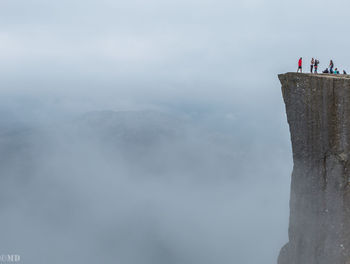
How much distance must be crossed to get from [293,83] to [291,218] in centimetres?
979

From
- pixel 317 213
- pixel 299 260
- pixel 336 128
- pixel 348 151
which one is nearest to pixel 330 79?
pixel 336 128

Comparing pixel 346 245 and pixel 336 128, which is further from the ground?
pixel 336 128

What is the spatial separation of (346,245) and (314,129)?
7447 mm

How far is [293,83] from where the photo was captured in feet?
81.7

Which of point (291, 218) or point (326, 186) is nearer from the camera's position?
point (326, 186)

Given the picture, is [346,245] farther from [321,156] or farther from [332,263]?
[321,156]

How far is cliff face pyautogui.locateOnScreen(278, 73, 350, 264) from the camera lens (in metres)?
22.7

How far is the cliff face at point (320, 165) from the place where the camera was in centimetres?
2266

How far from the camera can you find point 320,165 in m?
23.9

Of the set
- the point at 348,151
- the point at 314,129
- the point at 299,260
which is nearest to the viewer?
the point at 348,151

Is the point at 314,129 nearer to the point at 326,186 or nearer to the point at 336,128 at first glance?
the point at 336,128

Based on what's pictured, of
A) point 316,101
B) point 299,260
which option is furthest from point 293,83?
point 299,260

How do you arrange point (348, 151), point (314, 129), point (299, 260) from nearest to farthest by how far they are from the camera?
point (348, 151) → point (314, 129) → point (299, 260)

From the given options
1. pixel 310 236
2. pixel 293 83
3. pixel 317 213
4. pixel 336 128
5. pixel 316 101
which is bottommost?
pixel 310 236
